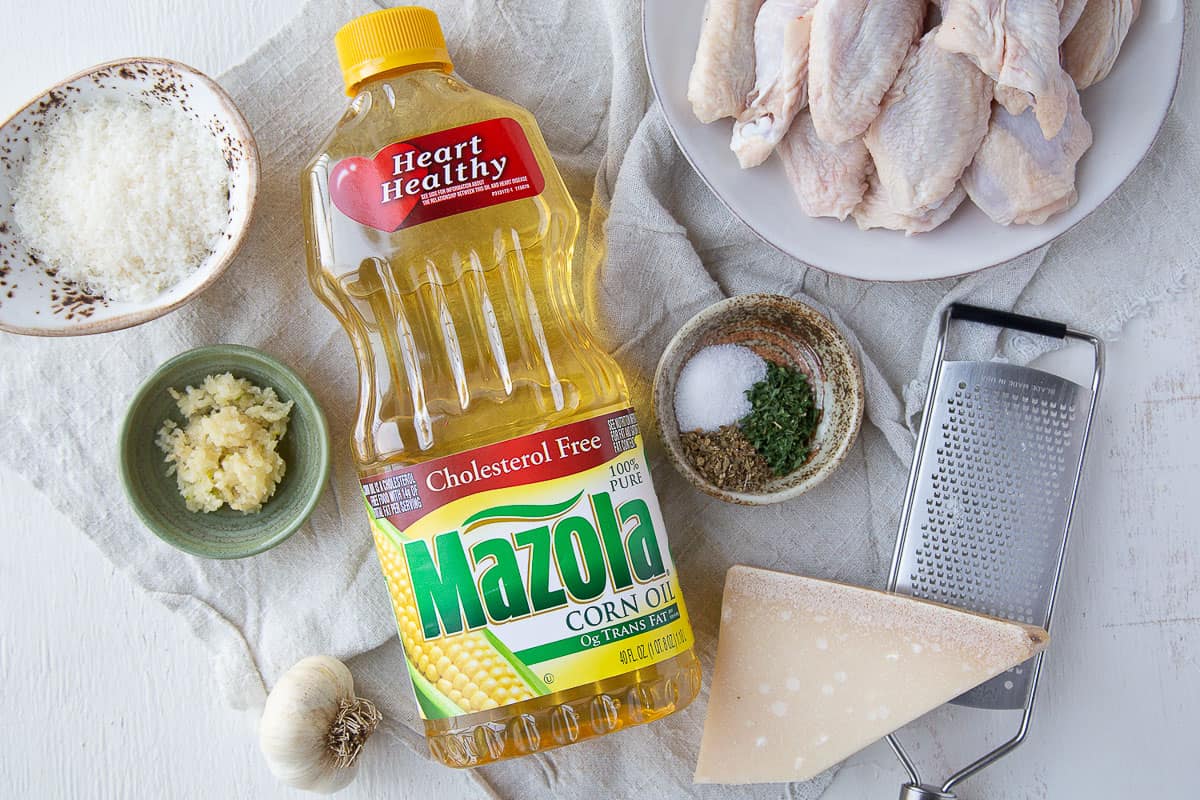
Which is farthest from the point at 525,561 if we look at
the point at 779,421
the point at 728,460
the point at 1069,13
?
the point at 1069,13

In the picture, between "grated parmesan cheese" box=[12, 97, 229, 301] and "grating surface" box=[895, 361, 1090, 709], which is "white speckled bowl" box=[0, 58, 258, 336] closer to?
"grated parmesan cheese" box=[12, 97, 229, 301]

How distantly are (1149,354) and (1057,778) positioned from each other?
0.80m

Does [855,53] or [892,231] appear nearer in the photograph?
[855,53]

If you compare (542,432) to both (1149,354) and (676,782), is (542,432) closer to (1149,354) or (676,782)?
(676,782)

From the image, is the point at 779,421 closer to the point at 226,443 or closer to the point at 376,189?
the point at 376,189

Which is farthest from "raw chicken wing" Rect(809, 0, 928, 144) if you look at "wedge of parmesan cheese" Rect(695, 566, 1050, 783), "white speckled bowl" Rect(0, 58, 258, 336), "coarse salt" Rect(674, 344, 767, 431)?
"white speckled bowl" Rect(0, 58, 258, 336)

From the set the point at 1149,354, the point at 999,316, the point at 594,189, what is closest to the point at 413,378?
the point at 594,189

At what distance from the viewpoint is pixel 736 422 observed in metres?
1.53

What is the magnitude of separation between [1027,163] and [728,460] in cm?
67

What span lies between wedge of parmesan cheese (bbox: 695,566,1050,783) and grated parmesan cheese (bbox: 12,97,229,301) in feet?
3.59

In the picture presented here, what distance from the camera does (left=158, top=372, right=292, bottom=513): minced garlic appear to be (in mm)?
1459

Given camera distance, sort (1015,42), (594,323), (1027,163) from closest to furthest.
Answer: (1015,42)
(1027,163)
(594,323)

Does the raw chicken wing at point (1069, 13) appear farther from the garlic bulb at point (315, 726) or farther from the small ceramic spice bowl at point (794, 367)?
the garlic bulb at point (315, 726)

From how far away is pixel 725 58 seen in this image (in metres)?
1.38
